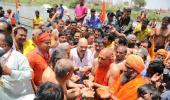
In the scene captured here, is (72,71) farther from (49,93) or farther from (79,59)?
(79,59)

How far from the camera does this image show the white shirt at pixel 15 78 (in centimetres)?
407

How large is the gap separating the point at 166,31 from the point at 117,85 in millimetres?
3510

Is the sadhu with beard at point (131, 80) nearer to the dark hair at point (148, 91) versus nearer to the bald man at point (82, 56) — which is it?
the dark hair at point (148, 91)

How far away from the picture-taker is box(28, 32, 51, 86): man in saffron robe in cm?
497

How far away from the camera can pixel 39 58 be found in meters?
4.98

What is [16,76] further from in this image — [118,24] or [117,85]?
[118,24]

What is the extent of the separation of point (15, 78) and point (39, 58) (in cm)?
98

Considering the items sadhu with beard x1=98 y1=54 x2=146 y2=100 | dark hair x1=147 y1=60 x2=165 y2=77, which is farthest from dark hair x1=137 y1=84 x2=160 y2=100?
dark hair x1=147 y1=60 x2=165 y2=77

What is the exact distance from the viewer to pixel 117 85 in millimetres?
4676

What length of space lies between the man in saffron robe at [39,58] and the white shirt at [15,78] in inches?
29.3

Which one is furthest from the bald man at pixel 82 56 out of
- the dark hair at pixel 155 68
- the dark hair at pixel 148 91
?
the dark hair at pixel 148 91

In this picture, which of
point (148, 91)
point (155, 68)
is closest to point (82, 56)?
point (155, 68)

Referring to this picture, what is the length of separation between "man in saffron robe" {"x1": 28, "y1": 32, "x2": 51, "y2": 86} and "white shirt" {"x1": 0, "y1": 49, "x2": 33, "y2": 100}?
0.74 meters

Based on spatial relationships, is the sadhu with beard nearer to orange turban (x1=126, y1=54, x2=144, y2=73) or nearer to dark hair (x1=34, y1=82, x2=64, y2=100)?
orange turban (x1=126, y1=54, x2=144, y2=73)
